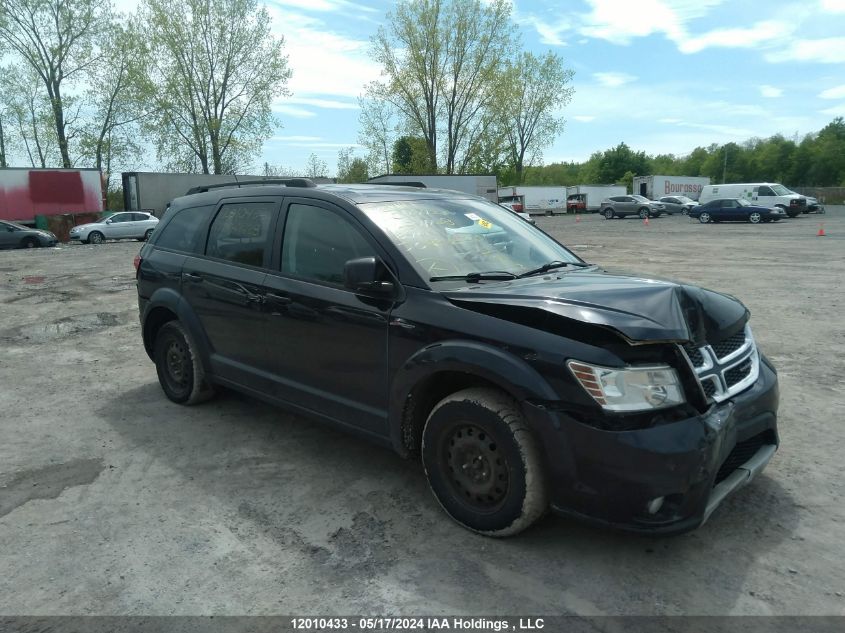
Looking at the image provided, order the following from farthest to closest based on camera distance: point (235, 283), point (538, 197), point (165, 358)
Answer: point (538, 197), point (165, 358), point (235, 283)

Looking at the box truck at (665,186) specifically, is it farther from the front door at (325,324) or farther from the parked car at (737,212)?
the front door at (325,324)

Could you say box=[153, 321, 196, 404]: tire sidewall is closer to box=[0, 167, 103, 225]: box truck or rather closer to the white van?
box=[0, 167, 103, 225]: box truck

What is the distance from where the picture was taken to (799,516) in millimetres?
3248

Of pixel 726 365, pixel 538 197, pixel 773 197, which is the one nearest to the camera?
pixel 726 365

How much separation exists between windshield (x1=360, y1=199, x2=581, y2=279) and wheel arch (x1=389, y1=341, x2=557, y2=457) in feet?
1.75

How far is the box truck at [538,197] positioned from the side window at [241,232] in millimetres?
50417

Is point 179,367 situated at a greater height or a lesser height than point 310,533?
greater

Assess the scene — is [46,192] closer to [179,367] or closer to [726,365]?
[179,367]

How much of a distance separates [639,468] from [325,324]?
6.41ft

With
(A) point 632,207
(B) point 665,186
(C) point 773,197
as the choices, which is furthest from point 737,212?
(B) point 665,186

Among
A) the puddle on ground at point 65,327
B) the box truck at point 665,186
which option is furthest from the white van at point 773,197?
the puddle on ground at point 65,327

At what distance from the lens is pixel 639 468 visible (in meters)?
2.59

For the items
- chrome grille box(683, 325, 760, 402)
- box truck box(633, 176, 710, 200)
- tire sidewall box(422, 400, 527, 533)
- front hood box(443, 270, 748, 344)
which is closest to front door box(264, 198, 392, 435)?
tire sidewall box(422, 400, 527, 533)

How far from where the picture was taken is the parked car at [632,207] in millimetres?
45938
